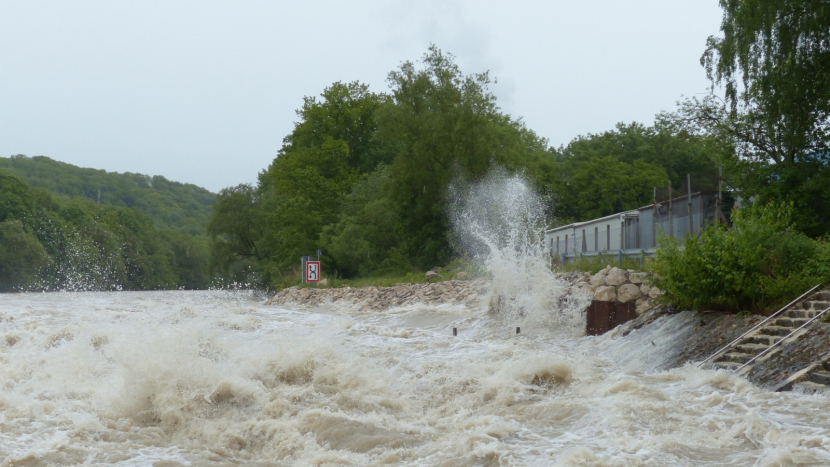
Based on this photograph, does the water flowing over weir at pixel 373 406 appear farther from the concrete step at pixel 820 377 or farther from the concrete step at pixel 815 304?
the concrete step at pixel 815 304

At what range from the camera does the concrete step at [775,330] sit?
1115 centimetres

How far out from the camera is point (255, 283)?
5384 centimetres

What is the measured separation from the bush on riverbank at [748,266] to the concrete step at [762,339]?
132 centimetres

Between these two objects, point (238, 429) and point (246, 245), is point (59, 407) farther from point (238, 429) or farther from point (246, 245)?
point (246, 245)

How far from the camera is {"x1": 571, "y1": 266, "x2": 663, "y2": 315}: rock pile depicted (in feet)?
54.4

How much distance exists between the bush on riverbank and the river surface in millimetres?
930

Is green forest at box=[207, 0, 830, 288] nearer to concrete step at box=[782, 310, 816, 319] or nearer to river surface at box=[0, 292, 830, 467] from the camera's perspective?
concrete step at box=[782, 310, 816, 319]

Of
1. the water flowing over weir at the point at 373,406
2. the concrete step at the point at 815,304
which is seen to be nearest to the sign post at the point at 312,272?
the water flowing over weir at the point at 373,406

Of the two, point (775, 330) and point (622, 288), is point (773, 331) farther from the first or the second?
point (622, 288)

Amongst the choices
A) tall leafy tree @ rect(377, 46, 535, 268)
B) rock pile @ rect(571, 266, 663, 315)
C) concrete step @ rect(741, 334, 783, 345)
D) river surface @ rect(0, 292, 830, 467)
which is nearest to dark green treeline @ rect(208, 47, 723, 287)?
tall leafy tree @ rect(377, 46, 535, 268)

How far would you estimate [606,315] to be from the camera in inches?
675

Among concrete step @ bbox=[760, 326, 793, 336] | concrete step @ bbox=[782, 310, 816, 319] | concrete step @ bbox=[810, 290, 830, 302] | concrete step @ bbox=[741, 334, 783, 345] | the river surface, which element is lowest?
the river surface

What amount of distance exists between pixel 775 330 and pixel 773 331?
3cm

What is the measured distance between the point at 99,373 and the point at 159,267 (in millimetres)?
79613
